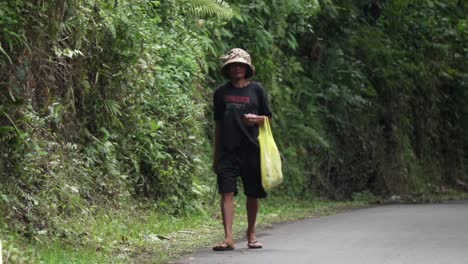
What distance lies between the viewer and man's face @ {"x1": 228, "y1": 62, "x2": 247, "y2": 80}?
1161cm

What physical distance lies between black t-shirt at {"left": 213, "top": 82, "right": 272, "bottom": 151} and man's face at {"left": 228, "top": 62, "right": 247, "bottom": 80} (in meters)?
0.12

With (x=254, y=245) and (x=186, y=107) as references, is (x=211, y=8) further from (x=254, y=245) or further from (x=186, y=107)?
(x=254, y=245)

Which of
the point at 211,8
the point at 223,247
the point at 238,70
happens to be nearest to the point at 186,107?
the point at 211,8

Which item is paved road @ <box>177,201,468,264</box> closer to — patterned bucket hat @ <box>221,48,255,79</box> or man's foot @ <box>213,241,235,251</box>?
man's foot @ <box>213,241,235,251</box>

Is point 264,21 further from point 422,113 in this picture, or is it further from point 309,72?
point 422,113

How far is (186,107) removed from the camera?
1543 centimetres

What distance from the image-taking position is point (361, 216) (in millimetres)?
16297

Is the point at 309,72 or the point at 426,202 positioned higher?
the point at 309,72

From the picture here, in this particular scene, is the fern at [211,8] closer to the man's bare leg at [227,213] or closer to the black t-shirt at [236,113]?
the black t-shirt at [236,113]

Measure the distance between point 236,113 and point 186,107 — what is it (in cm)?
391

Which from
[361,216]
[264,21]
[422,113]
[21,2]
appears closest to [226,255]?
[21,2]

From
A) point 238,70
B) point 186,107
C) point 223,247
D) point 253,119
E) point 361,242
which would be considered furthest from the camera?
point 186,107

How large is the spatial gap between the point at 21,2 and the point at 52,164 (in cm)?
170

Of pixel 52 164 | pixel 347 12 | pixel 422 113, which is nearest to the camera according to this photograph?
pixel 52 164
